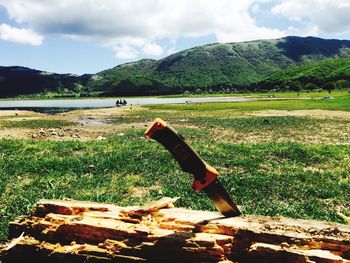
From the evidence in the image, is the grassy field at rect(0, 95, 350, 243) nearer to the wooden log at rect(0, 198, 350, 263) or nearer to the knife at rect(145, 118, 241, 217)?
the wooden log at rect(0, 198, 350, 263)

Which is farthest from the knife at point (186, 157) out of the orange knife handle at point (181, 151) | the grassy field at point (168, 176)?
the grassy field at point (168, 176)

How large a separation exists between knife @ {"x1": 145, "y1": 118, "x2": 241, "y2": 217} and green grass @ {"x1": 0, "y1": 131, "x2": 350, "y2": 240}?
221 inches

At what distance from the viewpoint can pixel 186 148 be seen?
16.4 ft

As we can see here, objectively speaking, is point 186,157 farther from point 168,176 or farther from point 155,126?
point 168,176

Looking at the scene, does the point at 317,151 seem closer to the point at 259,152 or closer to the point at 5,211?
the point at 259,152

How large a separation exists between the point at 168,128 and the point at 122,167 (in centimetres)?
1205

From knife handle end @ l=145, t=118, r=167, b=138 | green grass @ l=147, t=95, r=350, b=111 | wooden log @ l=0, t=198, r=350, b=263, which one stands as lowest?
wooden log @ l=0, t=198, r=350, b=263

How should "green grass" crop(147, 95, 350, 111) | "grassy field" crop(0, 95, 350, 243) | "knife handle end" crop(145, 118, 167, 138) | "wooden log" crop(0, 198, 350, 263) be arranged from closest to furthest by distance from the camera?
"knife handle end" crop(145, 118, 167, 138)
"wooden log" crop(0, 198, 350, 263)
"grassy field" crop(0, 95, 350, 243)
"green grass" crop(147, 95, 350, 111)

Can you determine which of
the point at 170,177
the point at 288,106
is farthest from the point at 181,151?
the point at 288,106

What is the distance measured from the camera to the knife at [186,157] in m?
4.76

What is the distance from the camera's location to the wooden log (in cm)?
567

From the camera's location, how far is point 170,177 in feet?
49.3

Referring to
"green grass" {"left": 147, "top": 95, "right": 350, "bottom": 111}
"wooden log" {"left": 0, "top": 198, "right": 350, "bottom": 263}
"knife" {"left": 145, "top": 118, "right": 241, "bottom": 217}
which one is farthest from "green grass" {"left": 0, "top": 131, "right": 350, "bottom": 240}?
"green grass" {"left": 147, "top": 95, "right": 350, "bottom": 111}

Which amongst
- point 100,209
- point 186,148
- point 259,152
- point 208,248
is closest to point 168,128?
point 186,148
